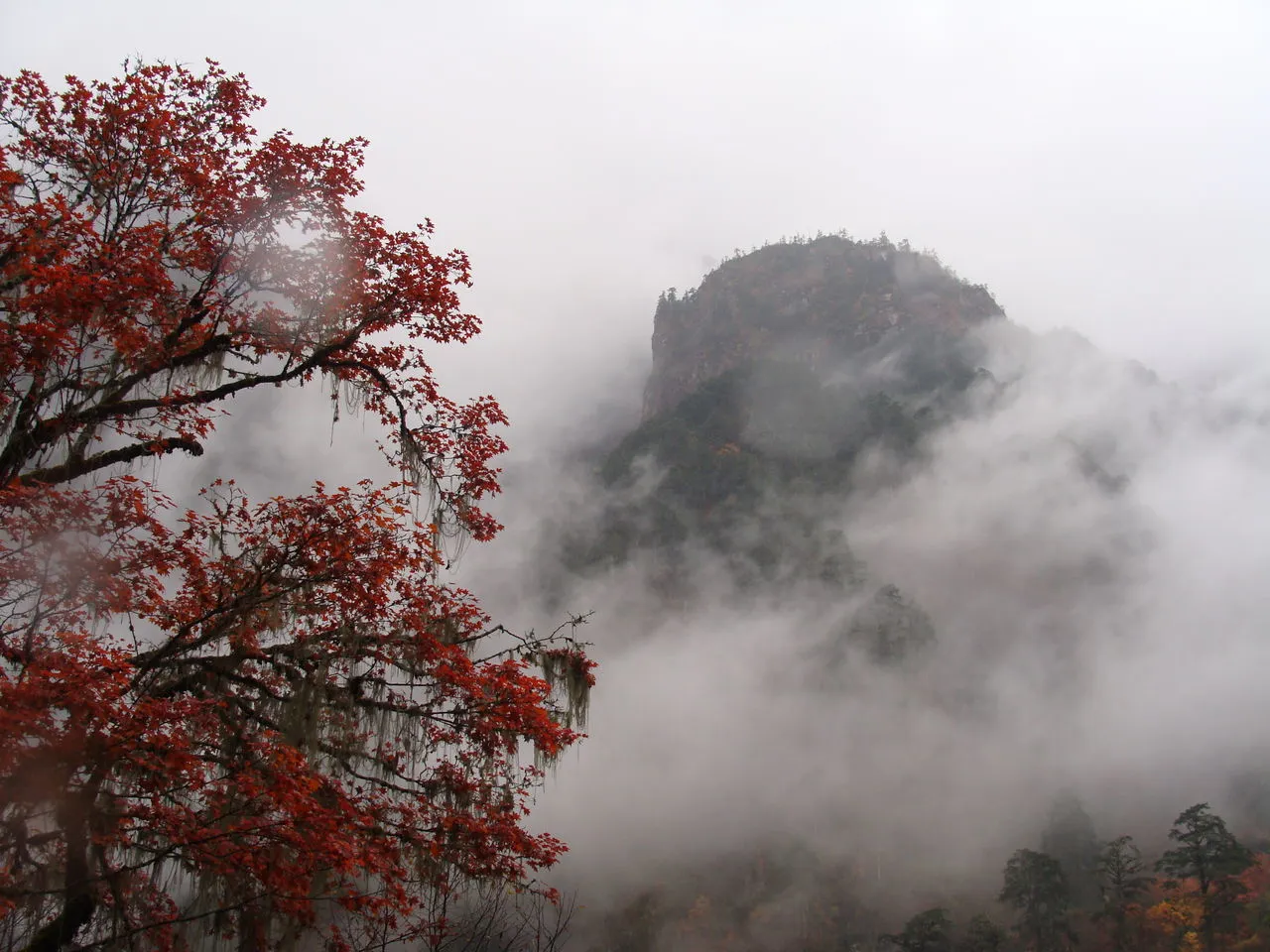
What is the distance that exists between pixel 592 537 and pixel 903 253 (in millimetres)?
82328

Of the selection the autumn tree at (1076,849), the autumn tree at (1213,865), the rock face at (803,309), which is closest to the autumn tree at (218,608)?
the autumn tree at (1213,865)

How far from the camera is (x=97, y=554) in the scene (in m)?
6.93

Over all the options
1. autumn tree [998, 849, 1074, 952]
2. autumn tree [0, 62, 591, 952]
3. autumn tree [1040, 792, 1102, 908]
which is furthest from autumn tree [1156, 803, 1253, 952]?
autumn tree [0, 62, 591, 952]

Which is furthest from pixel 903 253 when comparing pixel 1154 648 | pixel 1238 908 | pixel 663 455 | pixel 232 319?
pixel 232 319

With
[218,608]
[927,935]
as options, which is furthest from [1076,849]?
[218,608]

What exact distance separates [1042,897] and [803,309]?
11614 centimetres

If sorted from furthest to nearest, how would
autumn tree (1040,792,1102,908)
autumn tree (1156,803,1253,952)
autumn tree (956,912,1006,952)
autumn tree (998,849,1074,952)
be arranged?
autumn tree (1040,792,1102,908), autumn tree (998,849,1074,952), autumn tree (956,912,1006,952), autumn tree (1156,803,1253,952)

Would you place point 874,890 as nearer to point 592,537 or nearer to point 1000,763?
point 1000,763

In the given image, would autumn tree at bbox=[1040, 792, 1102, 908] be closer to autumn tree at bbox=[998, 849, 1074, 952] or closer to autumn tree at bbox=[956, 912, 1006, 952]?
autumn tree at bbox=[998, 849, 1074, 952]

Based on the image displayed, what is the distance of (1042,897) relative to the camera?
59344 millimetres

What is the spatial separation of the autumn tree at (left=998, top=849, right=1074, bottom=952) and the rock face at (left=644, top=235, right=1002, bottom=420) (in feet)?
333

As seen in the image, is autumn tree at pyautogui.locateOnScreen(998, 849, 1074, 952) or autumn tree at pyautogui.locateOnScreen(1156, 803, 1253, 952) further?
autumn tree at pyautogui.locateOnScreen(998, 849, 1074, 952)

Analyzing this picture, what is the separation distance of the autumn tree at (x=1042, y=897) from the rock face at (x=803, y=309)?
333 feet

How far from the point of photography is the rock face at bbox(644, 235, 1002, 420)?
15575 centimetres
